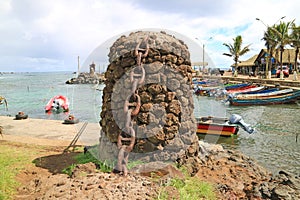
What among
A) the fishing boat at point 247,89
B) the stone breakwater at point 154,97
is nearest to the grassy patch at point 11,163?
the stone breakwater at point 154,97

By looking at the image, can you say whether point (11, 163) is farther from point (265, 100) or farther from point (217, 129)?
point (265, 100)

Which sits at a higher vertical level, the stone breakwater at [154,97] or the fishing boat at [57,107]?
the stone breakwater at [154,97]

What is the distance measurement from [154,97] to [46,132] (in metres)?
7.57

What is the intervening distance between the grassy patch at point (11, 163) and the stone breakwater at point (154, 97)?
1975mm

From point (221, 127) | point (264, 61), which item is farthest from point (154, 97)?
point (264, 61)

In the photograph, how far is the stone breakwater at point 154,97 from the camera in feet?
19.2

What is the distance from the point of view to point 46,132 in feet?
38.8

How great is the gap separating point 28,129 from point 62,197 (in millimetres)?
9125

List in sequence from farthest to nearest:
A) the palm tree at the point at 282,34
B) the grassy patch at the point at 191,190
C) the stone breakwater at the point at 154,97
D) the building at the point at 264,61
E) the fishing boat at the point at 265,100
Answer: the building at the point at 264,61 < the palm tree at the point at 282,34 < the fishing boat at the point at 265,100 < the stone breakwater at the point at 154,97 < the grassy patch at the point at 191,190

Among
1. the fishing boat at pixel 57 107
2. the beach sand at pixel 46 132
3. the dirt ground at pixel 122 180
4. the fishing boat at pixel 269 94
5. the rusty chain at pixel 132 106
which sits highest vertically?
the rusty chain at pixel 132 106

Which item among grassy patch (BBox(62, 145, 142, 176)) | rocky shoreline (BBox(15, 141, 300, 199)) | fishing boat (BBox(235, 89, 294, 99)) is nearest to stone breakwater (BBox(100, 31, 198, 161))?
grassy patch (BBox(62, 145, 142, 176))

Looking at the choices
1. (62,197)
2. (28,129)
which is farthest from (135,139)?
(28,129)

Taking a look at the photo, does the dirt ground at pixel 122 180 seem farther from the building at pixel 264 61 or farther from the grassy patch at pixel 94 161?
the building at pixel 264 61

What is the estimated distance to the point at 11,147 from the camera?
→ 8.66 metres
